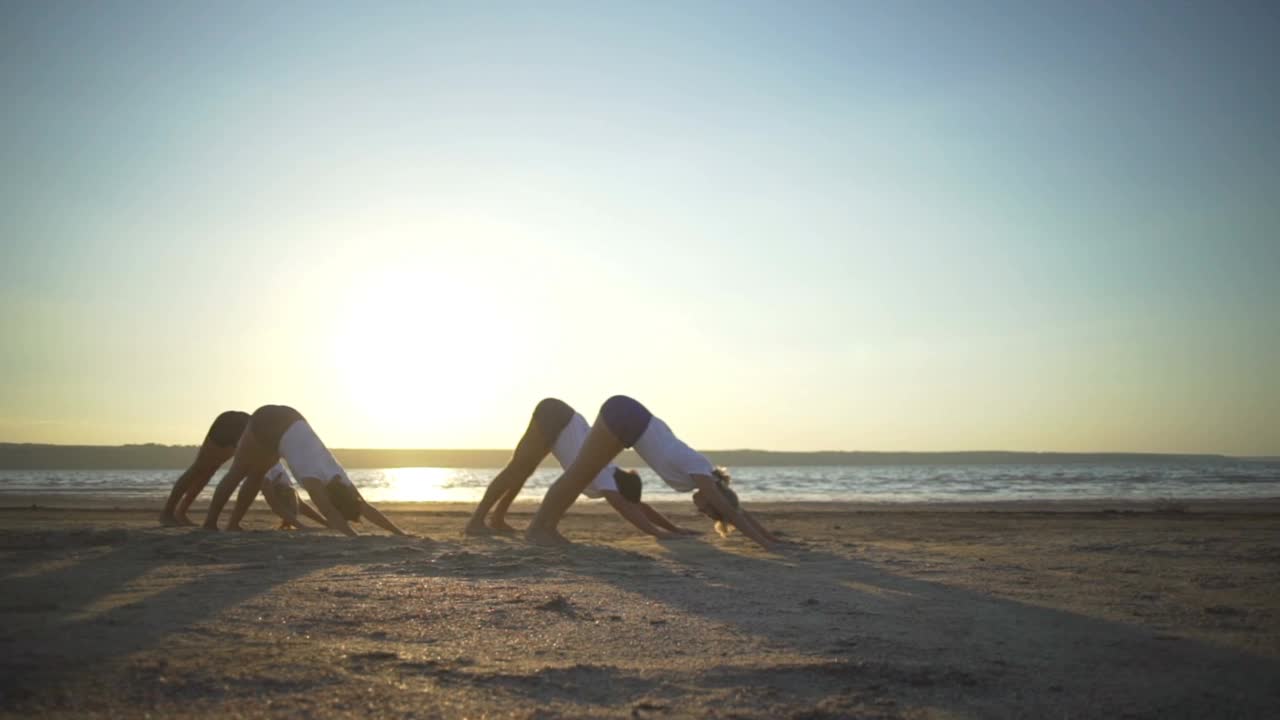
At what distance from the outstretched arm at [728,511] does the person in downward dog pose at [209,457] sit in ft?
20.1

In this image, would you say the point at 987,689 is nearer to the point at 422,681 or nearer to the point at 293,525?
the point at 422,681

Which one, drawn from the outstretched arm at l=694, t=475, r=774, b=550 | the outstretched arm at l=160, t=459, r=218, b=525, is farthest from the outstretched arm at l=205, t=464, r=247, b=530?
the outstretched arm at l=694, t=475, r=774, b=550

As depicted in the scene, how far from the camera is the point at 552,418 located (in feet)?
30.3

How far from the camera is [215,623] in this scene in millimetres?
3467

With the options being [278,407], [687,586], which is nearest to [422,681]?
[687,586]

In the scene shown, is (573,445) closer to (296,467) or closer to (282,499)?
(296,467)

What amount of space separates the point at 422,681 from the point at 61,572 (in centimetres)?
354

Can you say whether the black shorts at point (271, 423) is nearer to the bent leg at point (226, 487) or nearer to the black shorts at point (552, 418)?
the bent leg at point (226, 487)

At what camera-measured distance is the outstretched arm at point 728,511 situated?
7656mm

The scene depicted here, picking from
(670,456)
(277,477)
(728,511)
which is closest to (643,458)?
(670,456)

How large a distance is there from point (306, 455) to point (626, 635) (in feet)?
19.9

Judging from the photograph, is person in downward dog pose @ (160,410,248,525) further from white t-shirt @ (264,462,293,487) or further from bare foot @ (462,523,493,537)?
bare foot @ (462,523,493,537)

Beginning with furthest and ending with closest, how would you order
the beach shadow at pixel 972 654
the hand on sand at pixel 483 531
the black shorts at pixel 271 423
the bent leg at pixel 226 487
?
the hand on sand at pixel 483 531, the bent leg at pixel 226 487, the black shorts at pixel 271 423, the beach shadow at pixel 972 654

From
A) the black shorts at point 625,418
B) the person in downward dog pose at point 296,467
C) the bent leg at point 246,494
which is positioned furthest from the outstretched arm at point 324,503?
the black shorts at point 625,418
